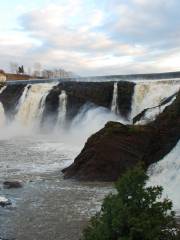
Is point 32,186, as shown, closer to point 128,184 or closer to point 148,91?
point 128,184

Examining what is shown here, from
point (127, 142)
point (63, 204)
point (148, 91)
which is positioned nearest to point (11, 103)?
point (148, 91)

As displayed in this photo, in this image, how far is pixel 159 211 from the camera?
766 centimetres

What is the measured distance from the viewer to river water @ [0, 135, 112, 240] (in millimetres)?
12570

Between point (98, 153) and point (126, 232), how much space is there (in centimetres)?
1241

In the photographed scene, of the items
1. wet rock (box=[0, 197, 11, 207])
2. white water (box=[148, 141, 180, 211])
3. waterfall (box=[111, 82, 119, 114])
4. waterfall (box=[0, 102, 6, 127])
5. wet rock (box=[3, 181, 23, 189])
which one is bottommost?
waterfall (box=[0, 102, 6, 127])

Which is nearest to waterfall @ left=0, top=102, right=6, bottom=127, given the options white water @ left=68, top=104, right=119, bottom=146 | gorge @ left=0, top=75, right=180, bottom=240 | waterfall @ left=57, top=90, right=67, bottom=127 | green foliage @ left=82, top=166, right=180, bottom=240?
gorge @ left=0, top=75, right=180, bottom=240

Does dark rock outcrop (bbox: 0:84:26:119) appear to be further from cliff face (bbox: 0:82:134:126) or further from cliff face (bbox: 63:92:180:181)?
cliff face (bbox: 63:92:180:181)

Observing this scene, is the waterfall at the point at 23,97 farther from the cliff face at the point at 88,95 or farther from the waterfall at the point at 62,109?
the waterfall at the point at 62,109

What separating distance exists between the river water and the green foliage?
14.7ft

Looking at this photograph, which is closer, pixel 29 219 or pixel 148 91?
pixel 29 219

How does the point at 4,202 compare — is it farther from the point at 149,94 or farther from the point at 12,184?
the point at 149,94

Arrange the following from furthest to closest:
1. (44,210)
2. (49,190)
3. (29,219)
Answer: (49,190) < (44,210) < (29,219)

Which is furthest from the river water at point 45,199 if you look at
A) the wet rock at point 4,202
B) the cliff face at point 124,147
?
the cliff face at point 124,147

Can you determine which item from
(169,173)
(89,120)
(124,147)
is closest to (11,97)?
(89,120)
